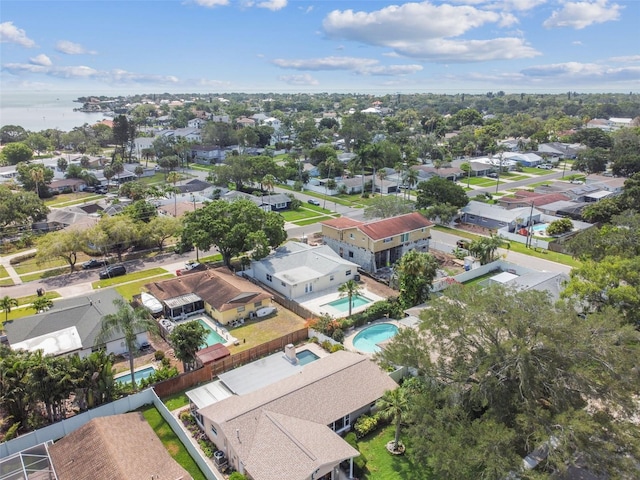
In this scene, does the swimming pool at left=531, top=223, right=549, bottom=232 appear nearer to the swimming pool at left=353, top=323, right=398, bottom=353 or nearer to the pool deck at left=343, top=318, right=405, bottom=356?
the pool deck at left=343, top=318, right=405, bottom=356

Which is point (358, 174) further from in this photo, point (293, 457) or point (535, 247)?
point (293, 457)

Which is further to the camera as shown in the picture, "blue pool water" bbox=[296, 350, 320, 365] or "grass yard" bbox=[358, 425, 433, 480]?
"blue pool water" bbox=[296, 350, 320, 365]

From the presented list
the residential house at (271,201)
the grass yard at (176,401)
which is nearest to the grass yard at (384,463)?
the grass yard at (176,401)

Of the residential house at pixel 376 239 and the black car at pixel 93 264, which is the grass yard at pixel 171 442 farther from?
the black car at pixel 93 264

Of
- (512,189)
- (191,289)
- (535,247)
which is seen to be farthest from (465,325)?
(512,189)

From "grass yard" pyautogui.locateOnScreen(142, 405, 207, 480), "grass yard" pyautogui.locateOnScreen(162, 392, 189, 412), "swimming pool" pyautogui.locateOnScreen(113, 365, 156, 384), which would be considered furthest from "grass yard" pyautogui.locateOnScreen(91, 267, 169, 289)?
"grass yard" pyautogui.locateOnScreen(142, 405, 207, 480)

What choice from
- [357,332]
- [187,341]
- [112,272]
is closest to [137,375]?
[187,341]
